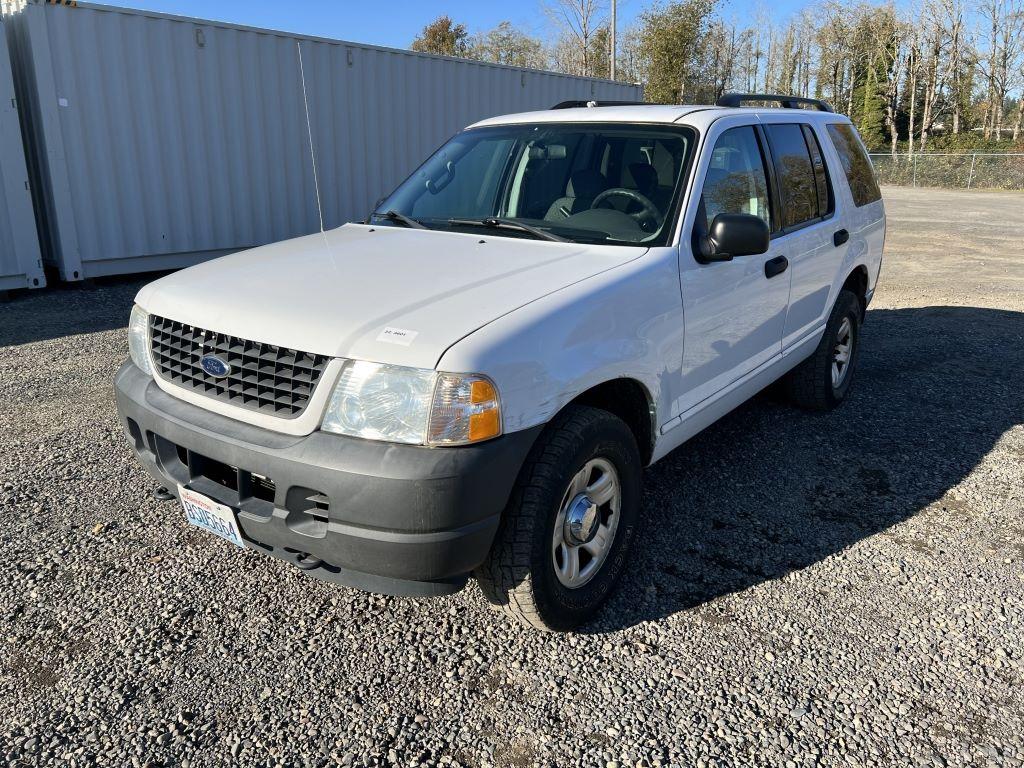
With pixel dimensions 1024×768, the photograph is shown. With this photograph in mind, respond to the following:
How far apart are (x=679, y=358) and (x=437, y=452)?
132 centimetres

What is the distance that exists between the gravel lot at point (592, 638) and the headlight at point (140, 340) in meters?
0.86

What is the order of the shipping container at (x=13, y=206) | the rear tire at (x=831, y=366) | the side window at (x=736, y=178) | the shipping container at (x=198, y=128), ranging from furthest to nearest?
the shipping container at (x=198, y=128), the shipping container at (x=13, y=206), the rear tire at (x=831, y=366), the side window at (x=736, y=178)

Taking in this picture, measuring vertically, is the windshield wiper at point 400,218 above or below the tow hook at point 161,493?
above

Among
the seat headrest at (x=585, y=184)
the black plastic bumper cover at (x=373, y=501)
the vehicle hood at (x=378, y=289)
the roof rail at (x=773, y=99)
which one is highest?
the roof rail at (x=773, y=99)

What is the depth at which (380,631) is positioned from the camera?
291 centimetres

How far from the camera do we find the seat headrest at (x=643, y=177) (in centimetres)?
348

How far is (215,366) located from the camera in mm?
2654

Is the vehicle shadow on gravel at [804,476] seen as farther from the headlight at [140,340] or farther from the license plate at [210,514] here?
the headlight at [140,340]

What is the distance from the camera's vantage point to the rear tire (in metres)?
5.03

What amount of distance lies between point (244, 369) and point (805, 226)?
3.20 meters

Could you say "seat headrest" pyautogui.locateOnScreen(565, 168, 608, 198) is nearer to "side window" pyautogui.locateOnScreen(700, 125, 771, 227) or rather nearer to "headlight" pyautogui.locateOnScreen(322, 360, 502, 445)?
"side window" pyautogui.locateOnScreen(700, 125, 771, 227)

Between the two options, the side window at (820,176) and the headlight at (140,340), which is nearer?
the headlight at (140,340)

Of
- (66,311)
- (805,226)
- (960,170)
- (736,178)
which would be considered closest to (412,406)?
(736,178)

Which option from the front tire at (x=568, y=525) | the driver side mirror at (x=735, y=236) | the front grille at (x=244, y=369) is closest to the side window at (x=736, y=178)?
the driver side mirror at (x=735, y=236)
